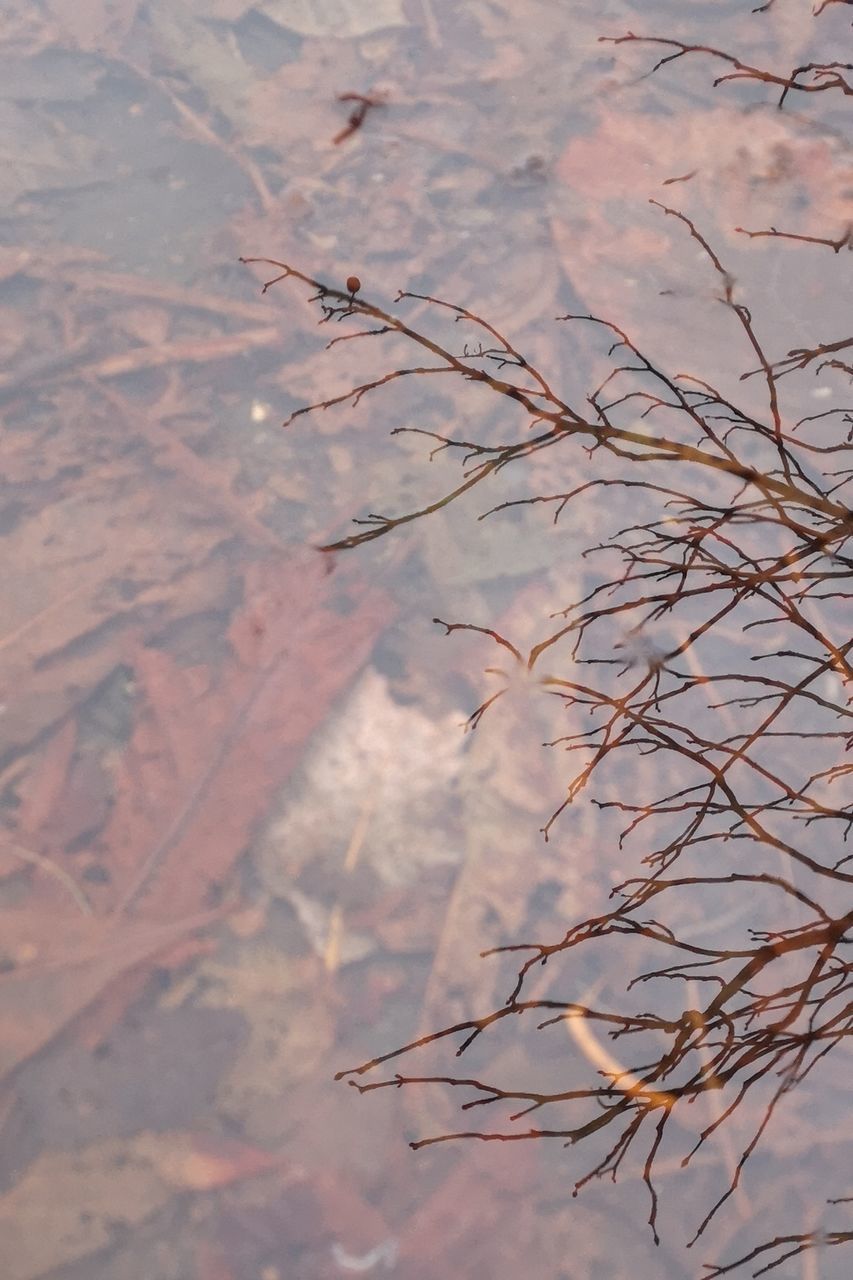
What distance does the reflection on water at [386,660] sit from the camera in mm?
4469

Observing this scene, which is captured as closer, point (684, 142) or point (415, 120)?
point (684, 142)

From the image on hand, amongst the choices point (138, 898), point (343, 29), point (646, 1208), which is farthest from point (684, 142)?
point (646, 1208)

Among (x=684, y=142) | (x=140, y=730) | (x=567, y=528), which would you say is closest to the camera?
(x=140, y=730)

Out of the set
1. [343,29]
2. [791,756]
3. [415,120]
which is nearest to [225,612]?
[791,756]

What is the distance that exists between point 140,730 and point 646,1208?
139 inches

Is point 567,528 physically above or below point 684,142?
below

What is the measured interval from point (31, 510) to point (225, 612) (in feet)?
4.66

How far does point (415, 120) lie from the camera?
7863 millimetres

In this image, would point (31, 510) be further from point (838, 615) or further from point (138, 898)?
point (838, 615)

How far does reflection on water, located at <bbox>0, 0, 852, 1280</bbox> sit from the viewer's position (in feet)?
14.7

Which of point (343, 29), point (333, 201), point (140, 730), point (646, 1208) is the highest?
point (343, 29)

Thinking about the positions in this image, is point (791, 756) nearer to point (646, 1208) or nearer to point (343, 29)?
point (646, 1208)

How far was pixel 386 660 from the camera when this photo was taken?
5.64 metres

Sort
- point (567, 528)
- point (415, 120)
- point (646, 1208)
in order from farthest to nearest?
point (415, 120)
point (567, 528)
point (646, 1208)
